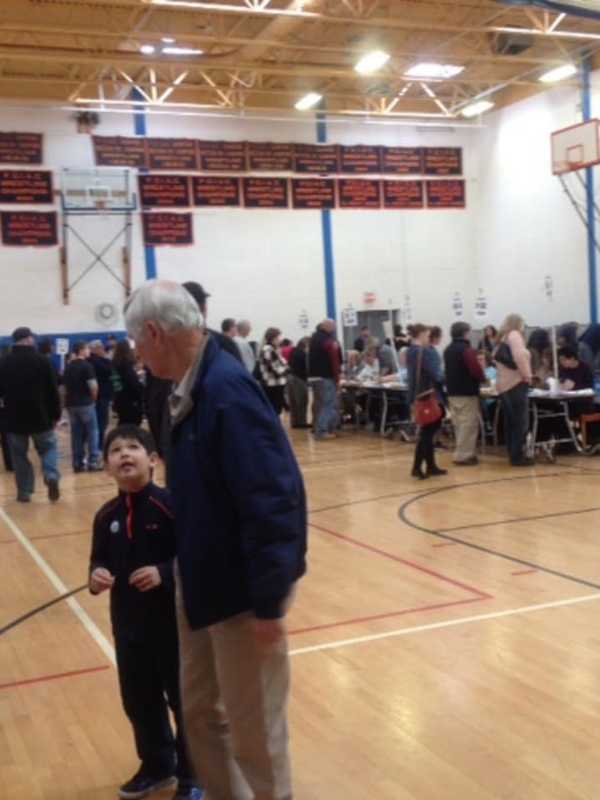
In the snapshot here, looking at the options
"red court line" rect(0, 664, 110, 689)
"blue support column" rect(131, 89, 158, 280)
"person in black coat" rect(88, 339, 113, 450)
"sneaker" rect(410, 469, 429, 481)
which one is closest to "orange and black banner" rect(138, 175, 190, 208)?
"blue support column" rect(131, 89, 158, 280)

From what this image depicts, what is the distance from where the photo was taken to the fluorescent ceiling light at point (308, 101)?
64.1 ft

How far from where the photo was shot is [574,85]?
18547mm

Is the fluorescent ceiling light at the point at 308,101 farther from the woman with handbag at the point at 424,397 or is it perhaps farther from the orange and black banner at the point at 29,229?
the woman with handbag at the point at 424,397

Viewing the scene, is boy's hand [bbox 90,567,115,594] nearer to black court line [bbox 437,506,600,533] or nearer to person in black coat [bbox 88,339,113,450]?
black court line [bbox 437,506,600,533]

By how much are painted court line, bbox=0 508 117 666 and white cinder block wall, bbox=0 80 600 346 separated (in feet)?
34.1

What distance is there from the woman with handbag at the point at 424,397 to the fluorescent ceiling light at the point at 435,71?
9.66 meters

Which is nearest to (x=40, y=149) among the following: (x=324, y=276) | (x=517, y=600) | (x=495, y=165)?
(x=324, y=276)

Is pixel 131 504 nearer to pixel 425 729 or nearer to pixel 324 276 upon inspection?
pixel 425 729

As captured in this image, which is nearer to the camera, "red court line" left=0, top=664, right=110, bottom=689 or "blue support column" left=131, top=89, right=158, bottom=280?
"red court line" left=0, top=664, right=110, bottom=689

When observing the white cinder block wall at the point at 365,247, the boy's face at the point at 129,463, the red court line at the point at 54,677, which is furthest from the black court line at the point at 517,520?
the white cinder block wall at the point at 365,247

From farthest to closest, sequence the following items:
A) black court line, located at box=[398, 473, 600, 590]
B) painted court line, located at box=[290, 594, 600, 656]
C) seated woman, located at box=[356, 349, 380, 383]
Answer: seated woman, located at box=[356, 349, 380, 383], black court line, located at box=[398, 473, 600, 590], painted court line, located at box=[290, 594, 600, 656]

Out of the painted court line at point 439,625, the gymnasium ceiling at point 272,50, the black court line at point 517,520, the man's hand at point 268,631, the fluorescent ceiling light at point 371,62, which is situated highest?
the gymnasium ceiling at point 272,50

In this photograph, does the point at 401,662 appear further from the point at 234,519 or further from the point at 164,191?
the point at 164,191

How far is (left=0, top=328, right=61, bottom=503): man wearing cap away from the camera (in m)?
8.89
